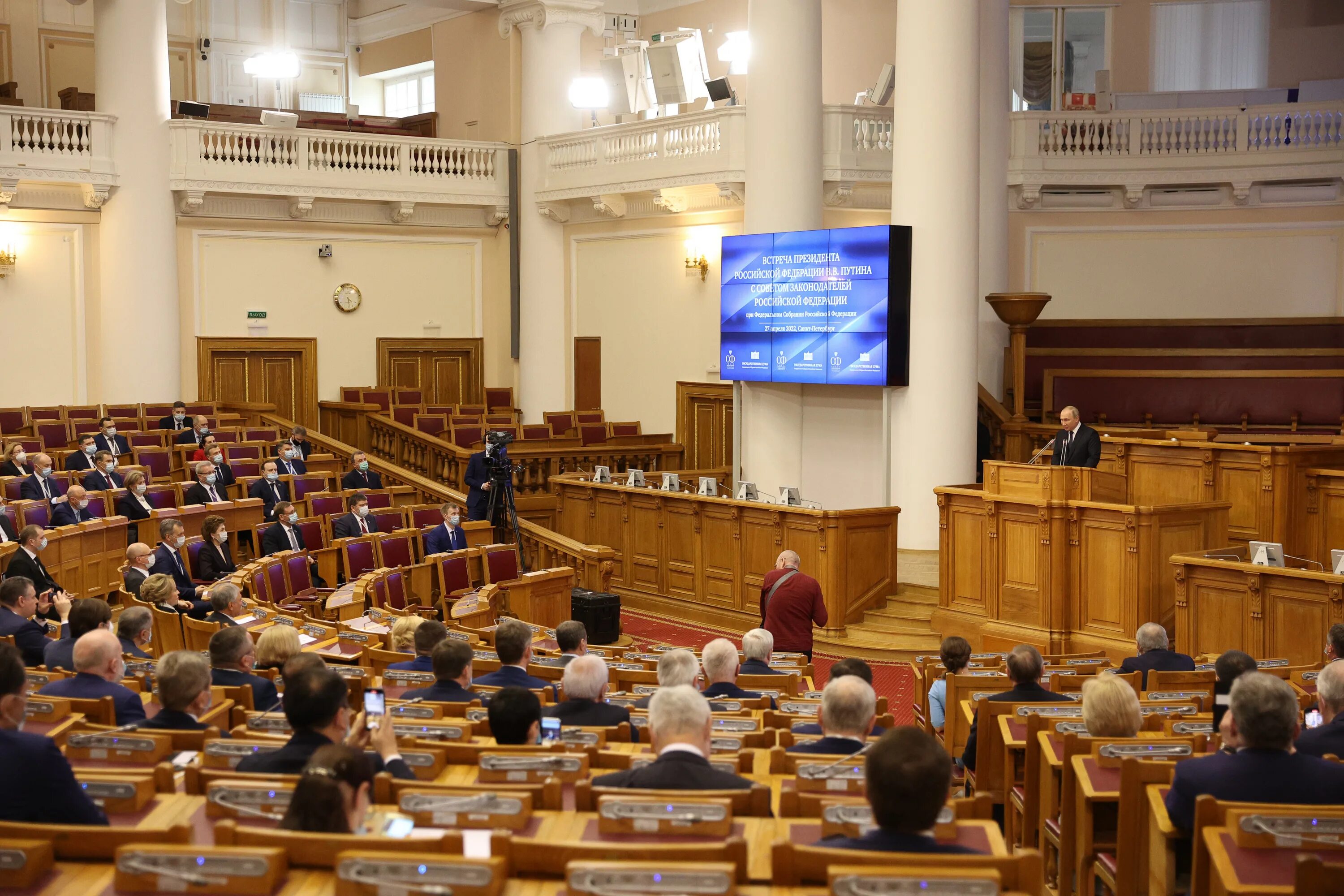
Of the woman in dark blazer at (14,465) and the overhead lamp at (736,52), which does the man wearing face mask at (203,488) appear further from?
the overhead lamp at (736,52)

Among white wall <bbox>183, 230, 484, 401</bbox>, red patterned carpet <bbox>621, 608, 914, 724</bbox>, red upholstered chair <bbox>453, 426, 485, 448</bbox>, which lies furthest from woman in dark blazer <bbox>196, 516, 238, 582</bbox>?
white wall <bbox>183, 230, 484, 401</bbox>

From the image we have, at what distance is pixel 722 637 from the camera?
11000 millimetres

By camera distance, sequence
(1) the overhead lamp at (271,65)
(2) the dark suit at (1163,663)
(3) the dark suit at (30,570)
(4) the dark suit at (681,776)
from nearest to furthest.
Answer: (4) the dark suit at (681,776)
(2) the dark suit at (1163,663)
(3) the dark suit at (30,570)
(1) the overhead lamp at (271,65)

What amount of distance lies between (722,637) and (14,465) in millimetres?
6001

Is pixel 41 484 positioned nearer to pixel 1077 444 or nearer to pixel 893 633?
pixel 893 633

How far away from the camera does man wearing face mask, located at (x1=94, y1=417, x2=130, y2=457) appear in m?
13.1

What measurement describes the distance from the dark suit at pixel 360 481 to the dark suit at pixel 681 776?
30.9 feet

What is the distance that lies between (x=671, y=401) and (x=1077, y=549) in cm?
749

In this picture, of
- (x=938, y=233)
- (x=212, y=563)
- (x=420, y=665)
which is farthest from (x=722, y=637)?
(x=420, y=665)

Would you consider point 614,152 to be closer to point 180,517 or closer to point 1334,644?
point 180,517

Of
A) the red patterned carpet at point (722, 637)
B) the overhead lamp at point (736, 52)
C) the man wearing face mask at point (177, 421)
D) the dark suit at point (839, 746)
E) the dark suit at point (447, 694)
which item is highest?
the overhead lamp at point (736, 52)

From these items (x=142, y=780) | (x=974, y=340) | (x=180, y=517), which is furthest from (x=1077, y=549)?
(x=142, y=780)

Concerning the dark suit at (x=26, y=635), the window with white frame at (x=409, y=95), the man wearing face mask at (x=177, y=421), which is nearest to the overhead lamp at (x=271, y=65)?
the window with white frame at (x=409, y=95)

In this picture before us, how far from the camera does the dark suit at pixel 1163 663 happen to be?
6.40 metres
